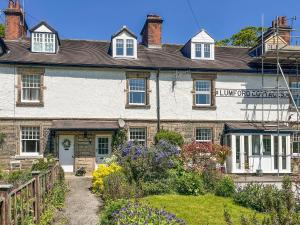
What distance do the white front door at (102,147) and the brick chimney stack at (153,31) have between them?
7.37m

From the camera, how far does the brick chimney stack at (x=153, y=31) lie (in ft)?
81.7

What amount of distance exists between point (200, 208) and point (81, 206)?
12.7 ft

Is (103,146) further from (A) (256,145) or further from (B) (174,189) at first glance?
(A) (256,145)

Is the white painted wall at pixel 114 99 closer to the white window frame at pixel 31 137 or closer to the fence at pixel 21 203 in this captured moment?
the white window frame at pixel 31 137

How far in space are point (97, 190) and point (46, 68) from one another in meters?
9.32

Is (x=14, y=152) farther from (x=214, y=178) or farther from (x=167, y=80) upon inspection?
(x=214, y=178)

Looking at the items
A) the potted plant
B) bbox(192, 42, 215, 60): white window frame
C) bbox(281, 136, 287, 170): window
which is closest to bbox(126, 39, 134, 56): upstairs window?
bbox(192, 42, 215, 60): white window frame

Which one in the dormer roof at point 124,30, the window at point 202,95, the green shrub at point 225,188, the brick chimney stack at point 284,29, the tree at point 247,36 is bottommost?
the green shrub at point 225,188

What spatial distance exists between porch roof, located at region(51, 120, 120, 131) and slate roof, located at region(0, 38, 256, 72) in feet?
10.7

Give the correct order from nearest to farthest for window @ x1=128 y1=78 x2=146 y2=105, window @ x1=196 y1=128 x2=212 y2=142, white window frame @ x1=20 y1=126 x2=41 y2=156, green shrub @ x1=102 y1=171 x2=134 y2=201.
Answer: green shrub @ x1=102 y1=171 x2=134 y2=201
white window frame @ x1=20 y1=126 x2=41 y2=156
window @ x1=128 y1=78 x2=146 y2=105
window @ x1=196 y1=128 x2=212 y2=142

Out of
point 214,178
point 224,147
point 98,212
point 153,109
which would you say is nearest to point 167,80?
point 153,109

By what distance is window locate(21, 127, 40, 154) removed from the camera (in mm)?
20719

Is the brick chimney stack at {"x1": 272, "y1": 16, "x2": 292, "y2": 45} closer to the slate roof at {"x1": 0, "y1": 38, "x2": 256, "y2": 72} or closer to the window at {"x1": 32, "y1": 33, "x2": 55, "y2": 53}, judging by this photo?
the slate roof at {"x1": 0, "y1": 38, "x2": 256, "y2": 72}

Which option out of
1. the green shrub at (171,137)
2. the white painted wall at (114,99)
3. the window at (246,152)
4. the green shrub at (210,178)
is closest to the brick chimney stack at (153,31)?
the white painted wall at (114,99)
